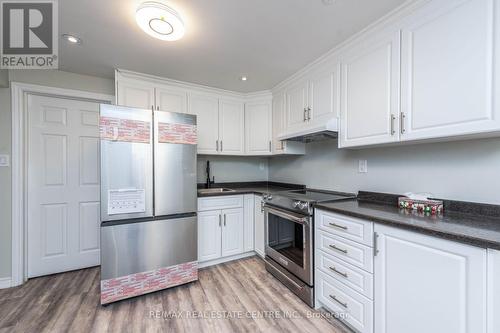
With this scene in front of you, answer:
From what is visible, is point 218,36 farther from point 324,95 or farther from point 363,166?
point 363,166

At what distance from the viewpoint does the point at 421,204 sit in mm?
1468

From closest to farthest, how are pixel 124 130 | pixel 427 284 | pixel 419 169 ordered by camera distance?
pixel 427 284
pixel 419 169
pixel 124 130

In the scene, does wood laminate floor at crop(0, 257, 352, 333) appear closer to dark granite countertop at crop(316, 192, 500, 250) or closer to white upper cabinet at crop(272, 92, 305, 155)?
dark granite countertop at crop(316, 192, 500, 250)

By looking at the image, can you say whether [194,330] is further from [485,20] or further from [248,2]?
[485,20]

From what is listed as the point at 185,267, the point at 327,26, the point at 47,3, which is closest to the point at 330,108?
the point at 327,26

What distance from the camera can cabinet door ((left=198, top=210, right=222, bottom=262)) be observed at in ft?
8.09

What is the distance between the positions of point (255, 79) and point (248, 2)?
1237 mm


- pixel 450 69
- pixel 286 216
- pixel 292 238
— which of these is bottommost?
pixel 292 238

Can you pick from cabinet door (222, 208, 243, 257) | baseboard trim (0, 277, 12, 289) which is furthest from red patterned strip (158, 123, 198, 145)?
baseboard trim (0, 277, 12, 289)

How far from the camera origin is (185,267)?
213 centimetres

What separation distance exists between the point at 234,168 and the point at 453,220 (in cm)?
260

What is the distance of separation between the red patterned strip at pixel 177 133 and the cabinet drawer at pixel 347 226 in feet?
4.76

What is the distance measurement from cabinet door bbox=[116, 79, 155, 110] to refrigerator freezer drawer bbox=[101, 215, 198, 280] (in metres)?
1.34

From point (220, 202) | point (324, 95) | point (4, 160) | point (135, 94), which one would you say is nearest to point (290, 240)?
point (220, 202)
